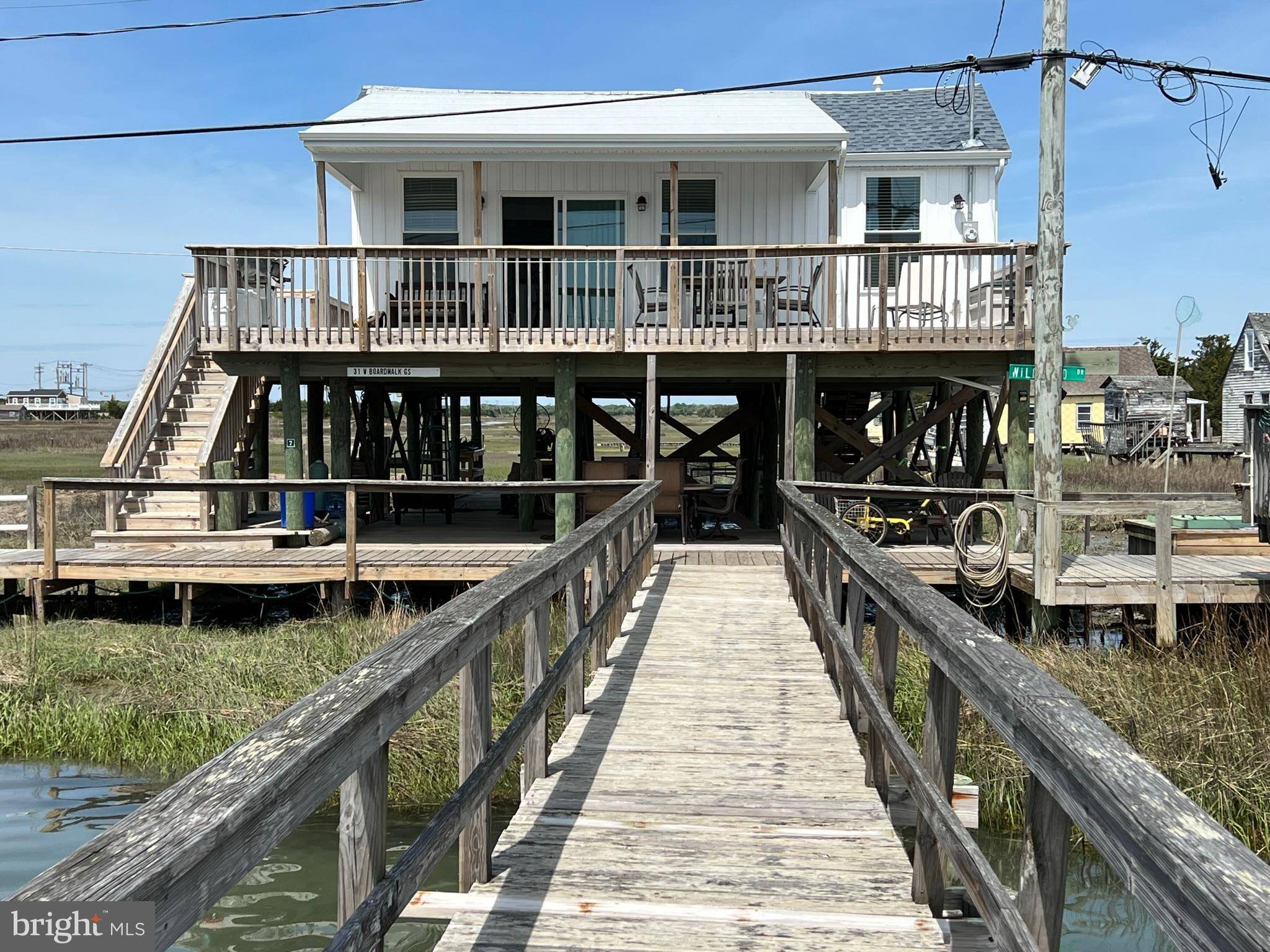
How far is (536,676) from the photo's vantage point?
429cm

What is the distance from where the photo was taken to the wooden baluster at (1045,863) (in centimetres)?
214

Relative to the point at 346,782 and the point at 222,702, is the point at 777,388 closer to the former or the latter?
the point at 222,702

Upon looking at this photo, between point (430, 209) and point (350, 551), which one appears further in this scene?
point (430, 209)

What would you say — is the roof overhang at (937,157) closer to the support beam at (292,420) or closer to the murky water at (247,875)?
the support beam at (292,420)

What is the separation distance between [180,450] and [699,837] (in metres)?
13.4

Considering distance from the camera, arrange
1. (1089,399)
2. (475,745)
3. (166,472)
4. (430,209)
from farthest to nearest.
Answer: (1089,399), (430,209), (166,472), (475,745)

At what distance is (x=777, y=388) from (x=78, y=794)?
1159 cm

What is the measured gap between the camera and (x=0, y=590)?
1341 centimetres

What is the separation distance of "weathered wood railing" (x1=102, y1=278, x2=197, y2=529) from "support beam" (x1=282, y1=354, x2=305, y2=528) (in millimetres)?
1945

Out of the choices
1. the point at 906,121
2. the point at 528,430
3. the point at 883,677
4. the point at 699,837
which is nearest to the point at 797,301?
the point at 528,430

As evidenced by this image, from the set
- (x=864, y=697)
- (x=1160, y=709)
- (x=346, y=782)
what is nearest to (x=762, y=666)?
(x=864, y=697)

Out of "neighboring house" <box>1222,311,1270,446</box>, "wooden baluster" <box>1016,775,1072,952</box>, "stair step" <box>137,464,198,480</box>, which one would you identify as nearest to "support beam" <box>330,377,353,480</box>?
"stair step" <box>137,464,198,480</box>

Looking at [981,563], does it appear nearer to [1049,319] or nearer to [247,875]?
[1049,319]
